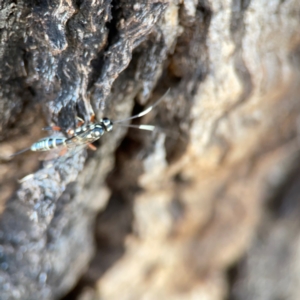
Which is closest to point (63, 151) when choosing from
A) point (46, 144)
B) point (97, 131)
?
point (46, 144)

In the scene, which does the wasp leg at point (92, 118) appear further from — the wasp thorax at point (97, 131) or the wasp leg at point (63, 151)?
the wasp leg at point (63, 151)

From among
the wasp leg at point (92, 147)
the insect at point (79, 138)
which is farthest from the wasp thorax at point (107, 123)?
the wasp leg at point (92, 147)

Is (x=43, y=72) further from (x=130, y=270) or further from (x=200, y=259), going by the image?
(x=200, y=259)

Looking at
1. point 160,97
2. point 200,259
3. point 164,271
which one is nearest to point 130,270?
point 164,271

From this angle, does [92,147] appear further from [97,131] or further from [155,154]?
[155,154]

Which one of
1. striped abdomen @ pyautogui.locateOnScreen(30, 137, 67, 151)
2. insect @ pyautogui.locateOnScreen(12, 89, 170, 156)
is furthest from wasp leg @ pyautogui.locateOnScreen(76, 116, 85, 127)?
striped abdomen @ pyautogui.locateOnScreen(30, 137, 67, 151)

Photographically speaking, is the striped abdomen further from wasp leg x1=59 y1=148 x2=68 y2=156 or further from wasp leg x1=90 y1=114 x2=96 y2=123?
wasp leg x1=90 y1=114 x2=96 y2=123

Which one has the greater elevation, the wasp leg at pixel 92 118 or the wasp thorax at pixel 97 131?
the wasp leg at pixel 92 118

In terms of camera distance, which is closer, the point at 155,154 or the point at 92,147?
the point at 92,147

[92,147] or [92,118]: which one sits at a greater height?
[92,118]
